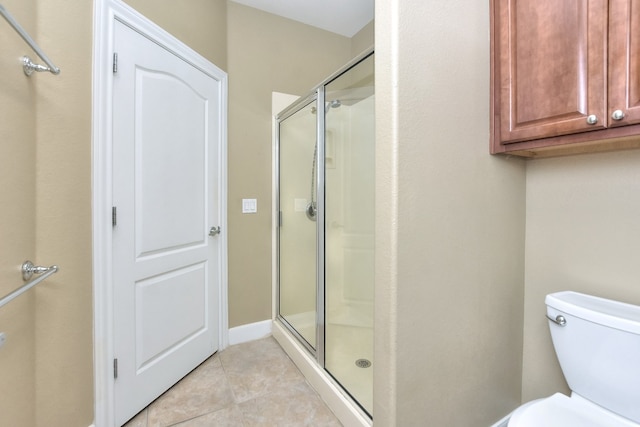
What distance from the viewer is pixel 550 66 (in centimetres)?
105

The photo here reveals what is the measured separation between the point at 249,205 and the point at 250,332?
1.04 metres

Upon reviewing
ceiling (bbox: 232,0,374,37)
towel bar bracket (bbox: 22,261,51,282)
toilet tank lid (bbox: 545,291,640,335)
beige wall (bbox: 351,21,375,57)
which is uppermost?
ceiling (bbox: 232,0,374,37)

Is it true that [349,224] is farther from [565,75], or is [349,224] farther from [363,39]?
[363,39]

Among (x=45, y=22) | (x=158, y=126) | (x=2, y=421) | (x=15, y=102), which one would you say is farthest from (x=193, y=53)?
(x=2, y=421)

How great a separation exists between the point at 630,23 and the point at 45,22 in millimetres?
2090

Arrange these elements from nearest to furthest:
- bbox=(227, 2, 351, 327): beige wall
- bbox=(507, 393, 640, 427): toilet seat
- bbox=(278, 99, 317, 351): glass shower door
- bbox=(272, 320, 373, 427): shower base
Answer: bbox=(507, 393, 640, 427): toilet seat, bbox=(272, 320, 373, 427): shower base, bbox=(278, 99, 317, 351): glass shower door, bbox=(227, 2, 351, 327): beige wall

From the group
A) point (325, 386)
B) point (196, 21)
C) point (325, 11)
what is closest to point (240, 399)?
point (325, 386)

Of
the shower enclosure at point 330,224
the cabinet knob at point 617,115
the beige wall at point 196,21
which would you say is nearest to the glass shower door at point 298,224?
the shower enclosure at point 330,224

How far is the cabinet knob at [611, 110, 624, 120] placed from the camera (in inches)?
35.3

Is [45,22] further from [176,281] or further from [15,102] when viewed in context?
[176,281]

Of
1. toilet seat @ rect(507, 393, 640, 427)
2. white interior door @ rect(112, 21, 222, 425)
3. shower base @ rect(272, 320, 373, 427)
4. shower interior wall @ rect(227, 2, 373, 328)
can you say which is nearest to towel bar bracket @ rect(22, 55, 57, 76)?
white interior door @ rect(112, 21, 222, 425)

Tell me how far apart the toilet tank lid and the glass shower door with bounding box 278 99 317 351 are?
1331 mm

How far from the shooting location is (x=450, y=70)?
3.62 ft

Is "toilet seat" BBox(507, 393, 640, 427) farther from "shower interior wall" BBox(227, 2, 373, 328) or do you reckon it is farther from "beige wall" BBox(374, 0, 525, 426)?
"shower interior wall" BBox(227, 2, 373, 328)
